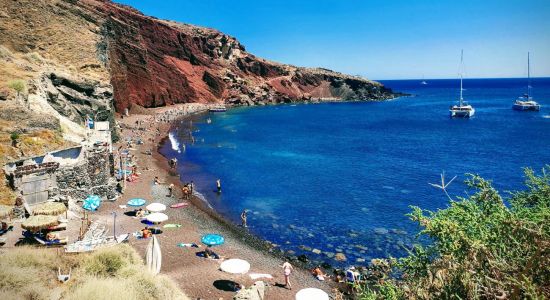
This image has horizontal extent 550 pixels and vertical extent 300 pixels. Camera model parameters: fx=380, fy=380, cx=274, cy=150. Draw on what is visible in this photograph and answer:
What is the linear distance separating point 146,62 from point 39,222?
265ft

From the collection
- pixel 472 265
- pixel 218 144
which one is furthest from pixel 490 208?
pixel 218 144

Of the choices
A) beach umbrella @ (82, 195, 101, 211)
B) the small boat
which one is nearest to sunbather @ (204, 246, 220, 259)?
beach umbrella @ (82, 195, 101, 211)

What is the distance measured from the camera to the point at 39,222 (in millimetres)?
17031

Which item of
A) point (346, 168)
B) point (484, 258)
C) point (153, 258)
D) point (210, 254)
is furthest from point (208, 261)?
point (346, 168)

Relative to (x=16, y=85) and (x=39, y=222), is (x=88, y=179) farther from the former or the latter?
(x=16, y=85)

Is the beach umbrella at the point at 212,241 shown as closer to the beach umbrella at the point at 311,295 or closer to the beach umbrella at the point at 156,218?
the beach umbrella at the point at 156,218

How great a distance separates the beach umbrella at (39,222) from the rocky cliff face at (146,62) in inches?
949

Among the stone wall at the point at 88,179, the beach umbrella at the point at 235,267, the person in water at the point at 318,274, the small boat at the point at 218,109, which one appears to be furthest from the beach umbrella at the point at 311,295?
the small boat at the point at 218,109

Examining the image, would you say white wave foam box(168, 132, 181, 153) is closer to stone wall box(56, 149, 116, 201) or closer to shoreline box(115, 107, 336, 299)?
shoreline box(115, 107, 336, 299)

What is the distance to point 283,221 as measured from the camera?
30.0 metres

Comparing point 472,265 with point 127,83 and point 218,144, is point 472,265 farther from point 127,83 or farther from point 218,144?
point 127,83

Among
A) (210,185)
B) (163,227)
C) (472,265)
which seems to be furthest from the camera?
(210,185)

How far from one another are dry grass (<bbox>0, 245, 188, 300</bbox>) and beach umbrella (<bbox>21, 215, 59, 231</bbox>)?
1418mm

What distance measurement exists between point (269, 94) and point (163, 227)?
11610cm
